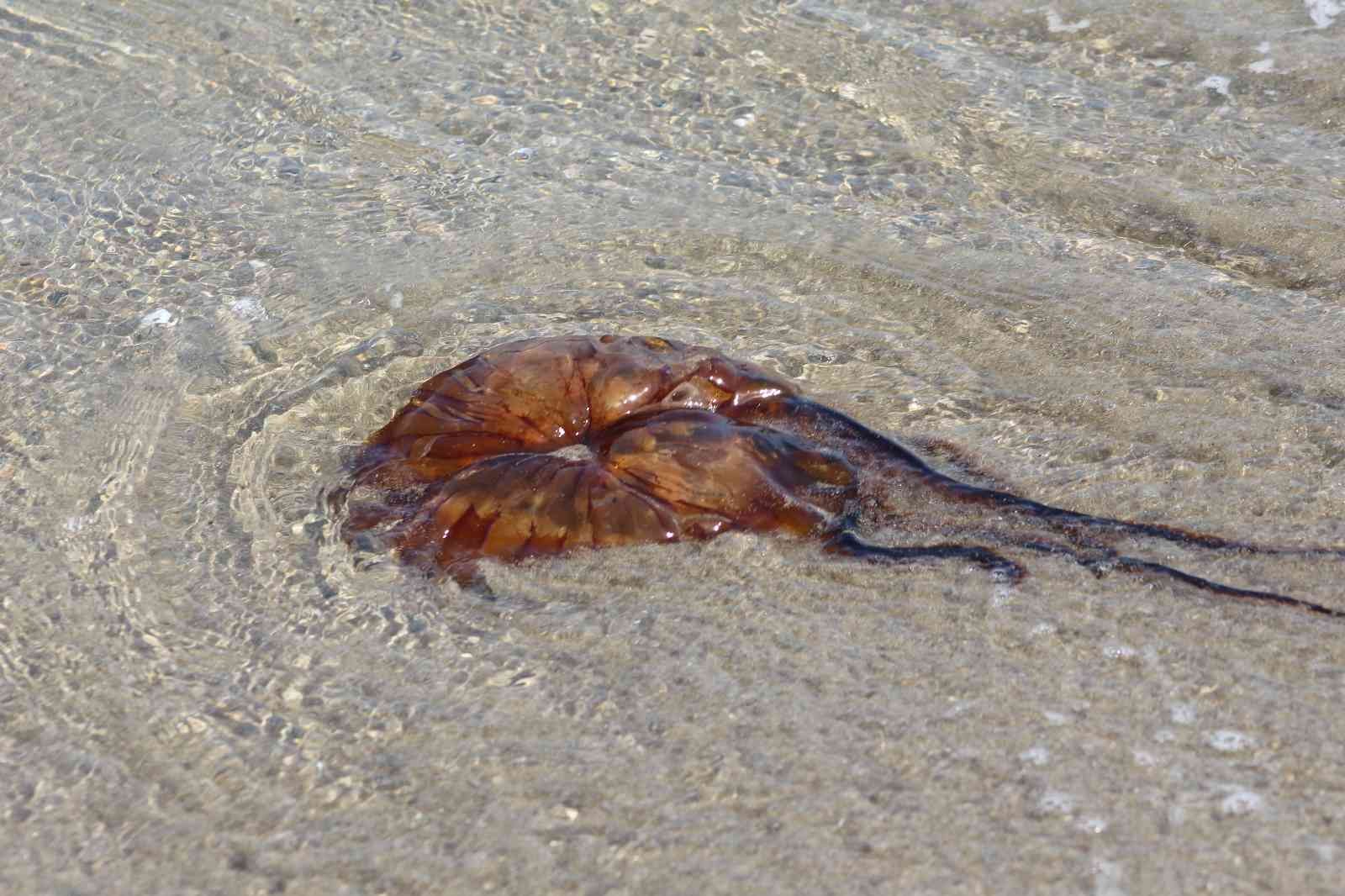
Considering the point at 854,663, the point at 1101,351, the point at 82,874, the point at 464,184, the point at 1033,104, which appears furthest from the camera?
the point at 1033,104

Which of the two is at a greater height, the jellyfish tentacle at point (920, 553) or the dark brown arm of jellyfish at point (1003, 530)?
the dark brown arm of jellyfish at point (1003, 530)

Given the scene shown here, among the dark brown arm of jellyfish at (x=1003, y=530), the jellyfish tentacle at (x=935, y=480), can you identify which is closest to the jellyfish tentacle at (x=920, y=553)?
the dark brown arm of jellyfish at (x=1003, y=530)

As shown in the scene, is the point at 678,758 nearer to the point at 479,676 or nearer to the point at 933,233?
the point at 479,676

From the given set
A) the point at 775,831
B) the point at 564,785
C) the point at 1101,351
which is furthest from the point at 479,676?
the point at 1101,351

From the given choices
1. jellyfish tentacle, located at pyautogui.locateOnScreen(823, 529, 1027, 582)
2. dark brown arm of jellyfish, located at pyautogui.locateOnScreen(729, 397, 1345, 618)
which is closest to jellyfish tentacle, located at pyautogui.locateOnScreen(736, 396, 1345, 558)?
dark brown arm of jellyfish, located at pyautogui.locateOnScreen(729, 397, 1345, 618)

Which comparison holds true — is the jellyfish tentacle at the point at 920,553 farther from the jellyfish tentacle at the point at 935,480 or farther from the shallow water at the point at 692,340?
the jellyfish tentacle at the point at 935,480

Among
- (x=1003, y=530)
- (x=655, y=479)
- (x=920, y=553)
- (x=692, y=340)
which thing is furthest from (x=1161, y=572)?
(x=692, y=340)

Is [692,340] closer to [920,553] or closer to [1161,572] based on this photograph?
[920,553]

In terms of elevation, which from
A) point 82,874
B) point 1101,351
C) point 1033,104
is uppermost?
point 1033,104
